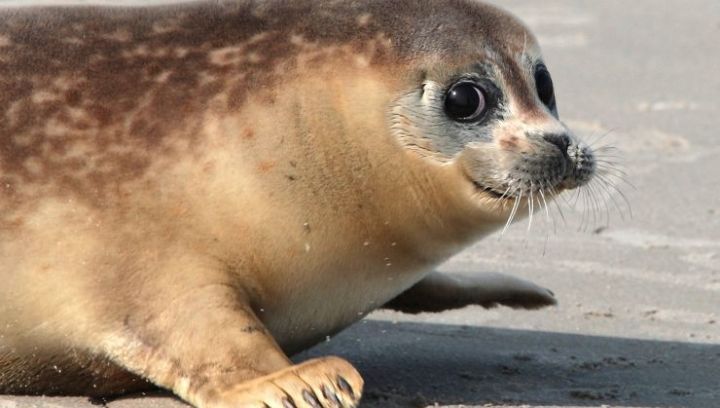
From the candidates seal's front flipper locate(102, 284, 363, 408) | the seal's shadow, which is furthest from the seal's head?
seal's front flipper locate(102, 284, 363, 408)

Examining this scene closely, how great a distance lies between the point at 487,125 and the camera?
4.25 meters

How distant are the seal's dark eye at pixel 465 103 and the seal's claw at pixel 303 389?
854 millimetres

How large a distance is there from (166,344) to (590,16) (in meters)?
6.62

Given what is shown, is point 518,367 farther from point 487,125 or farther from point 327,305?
point 487,125

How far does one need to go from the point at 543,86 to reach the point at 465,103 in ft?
0.95

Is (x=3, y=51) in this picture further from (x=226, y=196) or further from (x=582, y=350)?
(x=582, y=350)

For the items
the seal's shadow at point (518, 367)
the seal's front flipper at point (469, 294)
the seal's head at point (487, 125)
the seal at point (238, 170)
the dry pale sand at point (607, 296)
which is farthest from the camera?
the seal's front flipper at point (469, 294)

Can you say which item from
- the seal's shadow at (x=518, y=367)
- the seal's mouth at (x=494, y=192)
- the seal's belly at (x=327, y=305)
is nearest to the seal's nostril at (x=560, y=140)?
the seal's mouth at (x=494, y=192)

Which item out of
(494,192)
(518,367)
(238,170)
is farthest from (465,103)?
(518,367)

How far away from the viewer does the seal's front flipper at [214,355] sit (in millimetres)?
3721

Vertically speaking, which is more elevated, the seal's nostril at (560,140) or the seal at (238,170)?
the seal's nostril at (560,140)

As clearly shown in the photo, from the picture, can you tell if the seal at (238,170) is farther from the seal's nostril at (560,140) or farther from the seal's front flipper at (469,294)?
the seal's front flipper at (469,294)

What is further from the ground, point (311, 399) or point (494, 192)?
point (494, 192)

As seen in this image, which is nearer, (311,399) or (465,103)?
(311,399)
